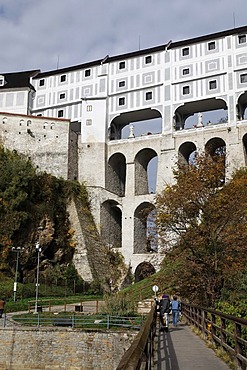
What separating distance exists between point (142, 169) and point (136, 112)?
21.1 ft

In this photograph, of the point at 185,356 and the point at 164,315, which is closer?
the point at 185,356

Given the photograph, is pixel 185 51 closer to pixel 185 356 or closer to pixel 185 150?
pixel 185 150

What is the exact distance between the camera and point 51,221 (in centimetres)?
4075

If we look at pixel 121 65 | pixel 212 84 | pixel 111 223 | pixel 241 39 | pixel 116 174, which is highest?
pixel 241 39

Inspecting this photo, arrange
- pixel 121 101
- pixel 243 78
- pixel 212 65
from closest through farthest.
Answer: pixel 243 78 < pixel 212 65 < pixel 121 101

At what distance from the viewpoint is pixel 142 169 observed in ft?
156

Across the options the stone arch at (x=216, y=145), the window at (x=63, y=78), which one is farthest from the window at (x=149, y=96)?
the window at (x=63, y=78)

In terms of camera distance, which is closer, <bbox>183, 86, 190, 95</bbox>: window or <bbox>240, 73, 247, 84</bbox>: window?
<bbox>240, 73, 247, 84</bbox>: window

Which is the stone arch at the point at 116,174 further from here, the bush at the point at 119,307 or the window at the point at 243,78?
the bush at the point at 119,307

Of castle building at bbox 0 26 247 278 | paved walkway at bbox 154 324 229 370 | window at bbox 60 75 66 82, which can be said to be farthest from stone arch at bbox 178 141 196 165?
paved walkway at bbox 154 324 229 370

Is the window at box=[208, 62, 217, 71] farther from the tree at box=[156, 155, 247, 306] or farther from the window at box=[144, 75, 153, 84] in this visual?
the tree at box=[156, 155, 247, 306]

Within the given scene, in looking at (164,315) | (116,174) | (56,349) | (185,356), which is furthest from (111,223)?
(185,356)

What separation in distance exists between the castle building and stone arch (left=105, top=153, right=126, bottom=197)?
0.11 metres

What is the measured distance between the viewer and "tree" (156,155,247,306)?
17016 millimetres
